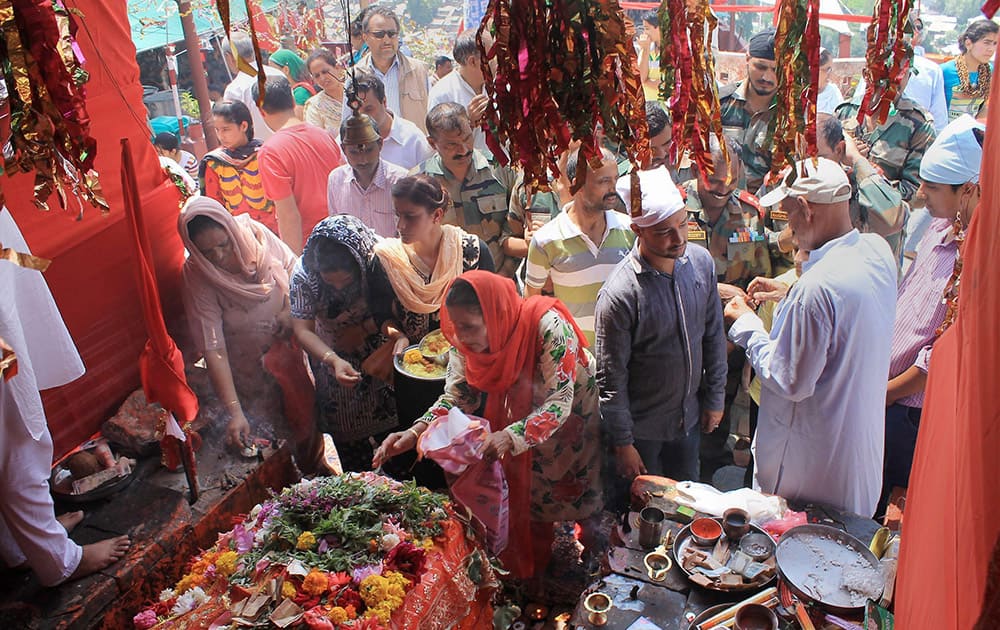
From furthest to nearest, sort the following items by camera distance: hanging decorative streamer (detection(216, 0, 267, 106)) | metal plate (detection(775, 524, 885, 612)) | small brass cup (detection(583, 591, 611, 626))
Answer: small brass cup (detection(583, 591, 611, 626))
metal plate (detection(775, 524, 885, 612))
hanging decorative streamer (detection(216, 0, 267, 106))

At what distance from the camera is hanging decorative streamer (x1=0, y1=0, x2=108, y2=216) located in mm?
1479

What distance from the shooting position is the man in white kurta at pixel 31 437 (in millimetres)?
2711

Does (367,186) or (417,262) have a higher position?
(367,186)

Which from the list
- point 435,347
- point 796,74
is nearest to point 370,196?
point 435,347

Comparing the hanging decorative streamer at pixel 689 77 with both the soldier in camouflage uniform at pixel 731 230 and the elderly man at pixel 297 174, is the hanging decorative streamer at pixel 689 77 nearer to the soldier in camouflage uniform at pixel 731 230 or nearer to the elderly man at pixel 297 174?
the soldier in camouflage uniform at pixel 731 230

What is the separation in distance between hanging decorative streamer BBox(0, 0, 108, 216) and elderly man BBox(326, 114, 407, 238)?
2707 mm

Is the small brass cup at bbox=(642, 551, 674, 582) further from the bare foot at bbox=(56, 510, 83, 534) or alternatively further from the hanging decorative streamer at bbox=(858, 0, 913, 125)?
Result: the bare foot at bbox=(56, 510, 83, 534)

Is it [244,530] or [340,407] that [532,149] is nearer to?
[244,530]

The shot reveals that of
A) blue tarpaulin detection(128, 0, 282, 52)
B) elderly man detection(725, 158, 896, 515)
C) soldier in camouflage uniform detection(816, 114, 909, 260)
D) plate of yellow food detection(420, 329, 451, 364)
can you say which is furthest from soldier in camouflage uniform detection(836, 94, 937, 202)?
blue tarpaulin detection(128, 0, 282, 52)

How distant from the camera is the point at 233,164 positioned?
5195 millimetres

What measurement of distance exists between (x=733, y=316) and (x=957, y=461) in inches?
99.1

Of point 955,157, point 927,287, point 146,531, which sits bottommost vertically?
point 146,531

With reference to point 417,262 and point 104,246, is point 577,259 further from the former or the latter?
point 104,246

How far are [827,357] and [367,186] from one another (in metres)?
2.82
